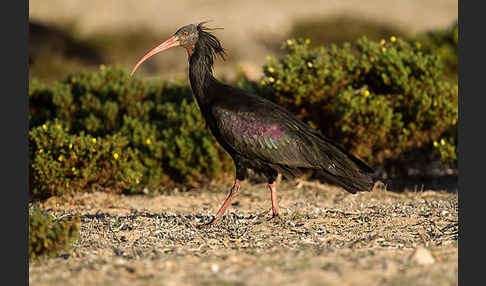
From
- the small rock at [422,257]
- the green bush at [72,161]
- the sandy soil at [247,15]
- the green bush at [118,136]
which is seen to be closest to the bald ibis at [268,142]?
the small rock at [422,257]

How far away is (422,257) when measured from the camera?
554 cm

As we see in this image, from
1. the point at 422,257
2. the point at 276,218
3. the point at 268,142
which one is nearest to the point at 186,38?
the point at 268,142

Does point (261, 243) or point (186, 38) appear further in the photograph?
point (186, 38)

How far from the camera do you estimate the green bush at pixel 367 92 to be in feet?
37.1

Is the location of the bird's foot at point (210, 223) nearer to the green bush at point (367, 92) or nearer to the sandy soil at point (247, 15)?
the green bush at point (367, 92)

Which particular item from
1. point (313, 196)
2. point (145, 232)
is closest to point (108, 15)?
point (313, 196)

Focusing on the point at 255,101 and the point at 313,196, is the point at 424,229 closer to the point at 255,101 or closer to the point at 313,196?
the point at 255,101

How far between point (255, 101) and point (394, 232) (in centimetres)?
250

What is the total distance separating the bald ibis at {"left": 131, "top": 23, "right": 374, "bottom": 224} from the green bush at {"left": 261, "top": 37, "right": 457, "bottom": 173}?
3.00 m

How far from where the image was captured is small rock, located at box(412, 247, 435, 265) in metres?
5.51

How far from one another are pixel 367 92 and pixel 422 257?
19.1ft

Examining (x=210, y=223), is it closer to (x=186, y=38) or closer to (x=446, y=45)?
(x=186, y=38)

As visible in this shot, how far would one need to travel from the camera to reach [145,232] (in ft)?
24.9

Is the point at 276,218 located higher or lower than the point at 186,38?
lower
